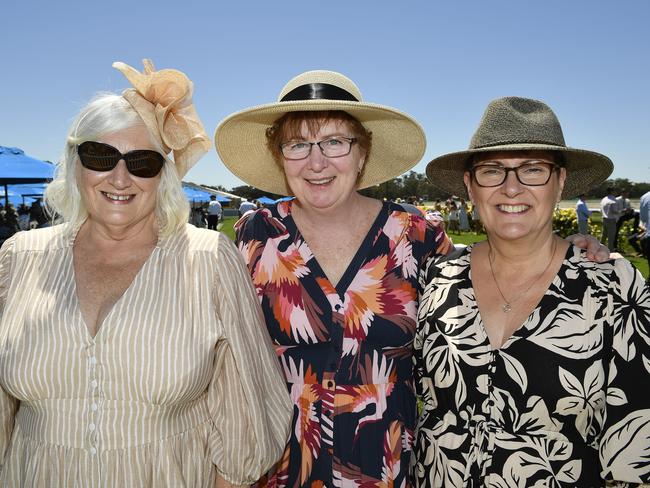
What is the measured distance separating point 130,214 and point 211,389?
2.69 feet

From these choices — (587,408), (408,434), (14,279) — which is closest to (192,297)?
(14,279)

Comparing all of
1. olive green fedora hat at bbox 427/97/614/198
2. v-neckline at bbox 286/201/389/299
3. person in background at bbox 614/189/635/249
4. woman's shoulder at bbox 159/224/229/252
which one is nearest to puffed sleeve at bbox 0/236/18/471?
woman's shoulder at bbox 159/224/229/252

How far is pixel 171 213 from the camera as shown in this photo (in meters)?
2.32

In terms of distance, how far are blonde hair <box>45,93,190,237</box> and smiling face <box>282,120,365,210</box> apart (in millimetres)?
587

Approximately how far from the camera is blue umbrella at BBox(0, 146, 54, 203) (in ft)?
38.1

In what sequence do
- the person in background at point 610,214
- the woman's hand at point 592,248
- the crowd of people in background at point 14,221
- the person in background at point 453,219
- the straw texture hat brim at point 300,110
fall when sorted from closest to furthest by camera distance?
the woman's hand at point 592,248 → the straw texture hat brim at point 300,110 → the crowd of people in background at point 14,221 → the person in background at point 610,214 → the person in background at point 453,219

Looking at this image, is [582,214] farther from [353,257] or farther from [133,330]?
[133,330]

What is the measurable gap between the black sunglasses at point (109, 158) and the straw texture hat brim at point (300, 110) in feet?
2.38

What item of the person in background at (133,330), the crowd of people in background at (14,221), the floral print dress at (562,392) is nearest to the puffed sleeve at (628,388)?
the floral print dress at (562,392)

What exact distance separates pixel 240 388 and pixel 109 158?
3.62ft

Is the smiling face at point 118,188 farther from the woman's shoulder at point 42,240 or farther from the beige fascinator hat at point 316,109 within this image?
the beige fascinator hat at point 316,109

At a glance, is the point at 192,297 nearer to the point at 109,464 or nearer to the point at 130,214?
the point at 130,214

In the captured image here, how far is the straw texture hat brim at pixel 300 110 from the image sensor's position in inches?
106

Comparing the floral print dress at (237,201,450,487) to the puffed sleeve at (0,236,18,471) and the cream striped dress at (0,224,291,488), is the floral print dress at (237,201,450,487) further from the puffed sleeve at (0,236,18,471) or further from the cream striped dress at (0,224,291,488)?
the puffed sleeve at (0,236,18,471)
